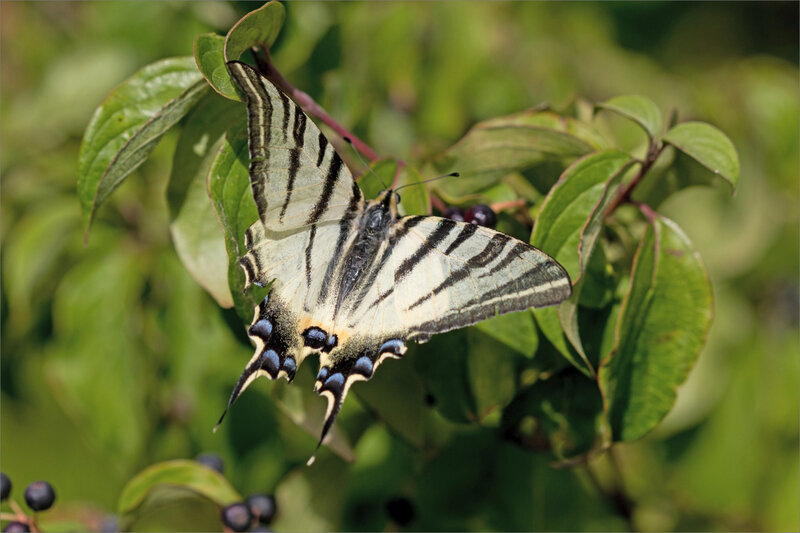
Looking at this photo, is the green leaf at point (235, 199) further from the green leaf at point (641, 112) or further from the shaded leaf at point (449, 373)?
the green leaf at point (641, 112)

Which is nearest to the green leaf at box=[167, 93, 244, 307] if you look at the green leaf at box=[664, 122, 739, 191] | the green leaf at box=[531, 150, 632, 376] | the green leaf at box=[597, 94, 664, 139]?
the green leaf at box=[531, 150, 632, 376]

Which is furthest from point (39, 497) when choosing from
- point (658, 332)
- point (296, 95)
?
point (658, 332)

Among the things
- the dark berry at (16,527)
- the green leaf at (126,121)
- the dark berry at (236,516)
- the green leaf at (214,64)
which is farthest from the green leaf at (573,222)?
the dark berry at (16,527)

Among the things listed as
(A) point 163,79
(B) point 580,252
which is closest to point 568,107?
(B) point 580,252

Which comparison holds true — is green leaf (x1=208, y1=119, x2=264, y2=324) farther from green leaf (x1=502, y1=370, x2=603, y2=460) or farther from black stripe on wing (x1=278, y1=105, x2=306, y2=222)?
green leaf (x1=502, y1=370, x2=603, y2=460)

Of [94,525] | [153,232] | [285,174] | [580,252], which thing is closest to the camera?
[580,252]

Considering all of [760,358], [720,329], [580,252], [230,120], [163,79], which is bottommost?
[760,358]

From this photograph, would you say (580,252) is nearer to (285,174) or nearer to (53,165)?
(285,174)

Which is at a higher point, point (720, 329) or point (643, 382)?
point (643, 382)
